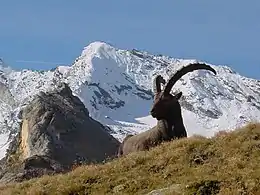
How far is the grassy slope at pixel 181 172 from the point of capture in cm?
1389

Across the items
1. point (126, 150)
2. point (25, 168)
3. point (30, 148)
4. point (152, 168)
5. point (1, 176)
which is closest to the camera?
point (152, 168)

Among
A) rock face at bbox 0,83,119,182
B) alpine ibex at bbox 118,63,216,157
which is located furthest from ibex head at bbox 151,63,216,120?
rock face at bbox 0,83,119,182

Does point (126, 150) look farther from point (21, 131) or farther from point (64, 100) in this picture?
point (64, 100)

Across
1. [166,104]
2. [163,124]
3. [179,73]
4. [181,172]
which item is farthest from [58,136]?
[181,172]

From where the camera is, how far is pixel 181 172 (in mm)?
15508

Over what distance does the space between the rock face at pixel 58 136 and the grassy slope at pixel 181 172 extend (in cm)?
1925

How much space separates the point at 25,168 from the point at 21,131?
26601 millimetres

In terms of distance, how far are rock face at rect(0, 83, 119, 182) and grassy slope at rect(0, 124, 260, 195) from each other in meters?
19.3

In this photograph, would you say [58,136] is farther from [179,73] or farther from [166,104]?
[166,104]

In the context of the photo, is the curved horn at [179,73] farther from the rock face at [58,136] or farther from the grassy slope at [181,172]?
the rock face at [58,136]

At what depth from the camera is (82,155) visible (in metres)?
44.6

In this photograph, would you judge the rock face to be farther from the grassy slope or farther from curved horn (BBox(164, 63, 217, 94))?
the grassy slope

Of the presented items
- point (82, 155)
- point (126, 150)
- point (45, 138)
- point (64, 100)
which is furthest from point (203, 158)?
point (64, 100)

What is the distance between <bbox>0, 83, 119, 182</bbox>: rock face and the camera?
146 ft
